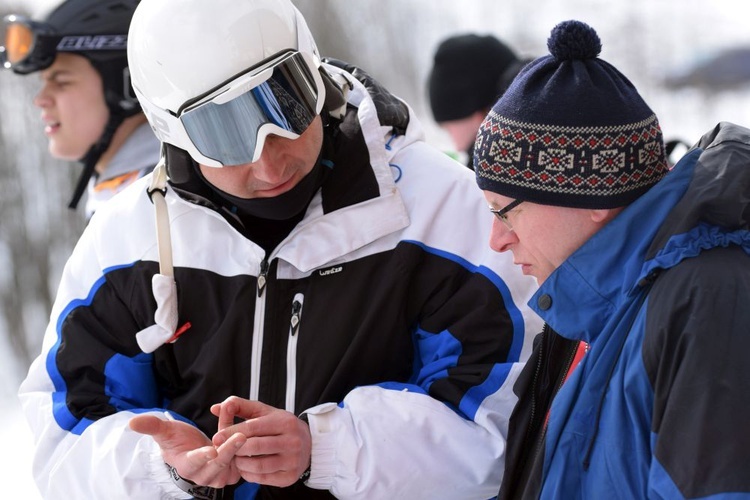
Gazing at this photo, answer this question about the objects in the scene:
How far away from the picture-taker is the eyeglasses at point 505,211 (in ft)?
6.84

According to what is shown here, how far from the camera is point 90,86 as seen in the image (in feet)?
13.3

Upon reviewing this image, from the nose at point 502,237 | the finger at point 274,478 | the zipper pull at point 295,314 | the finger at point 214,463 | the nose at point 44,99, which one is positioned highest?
the nose at point 44,99

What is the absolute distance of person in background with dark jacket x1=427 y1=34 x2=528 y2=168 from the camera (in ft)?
16.3

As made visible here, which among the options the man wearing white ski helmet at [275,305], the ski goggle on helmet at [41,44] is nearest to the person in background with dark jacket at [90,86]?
Answer: the ski goggle on helmet at [41,44]

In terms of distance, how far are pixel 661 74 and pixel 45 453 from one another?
7424 mm

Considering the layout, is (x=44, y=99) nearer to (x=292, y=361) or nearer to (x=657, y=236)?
(x=292, y=361)

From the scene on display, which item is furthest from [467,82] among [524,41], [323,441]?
[524,41]

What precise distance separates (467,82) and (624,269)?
3.19 m

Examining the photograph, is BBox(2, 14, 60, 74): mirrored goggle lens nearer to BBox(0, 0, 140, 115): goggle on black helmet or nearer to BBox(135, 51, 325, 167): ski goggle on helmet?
BBox(0, 0, 140, 115): goggle on black helmet

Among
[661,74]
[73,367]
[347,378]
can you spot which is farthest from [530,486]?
[661,74]

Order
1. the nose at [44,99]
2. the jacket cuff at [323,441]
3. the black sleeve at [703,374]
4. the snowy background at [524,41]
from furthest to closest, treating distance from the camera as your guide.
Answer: the snowy background at [524,41]
the nose at [44,99]
the jacket cuff at [323,441]
the black sleeve at [703,374]

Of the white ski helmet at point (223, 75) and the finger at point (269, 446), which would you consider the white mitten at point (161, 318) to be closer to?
the white ski helmet at point (223, 75)

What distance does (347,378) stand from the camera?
2562 millimetres

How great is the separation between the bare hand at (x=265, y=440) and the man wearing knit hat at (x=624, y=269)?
1.63 feet
